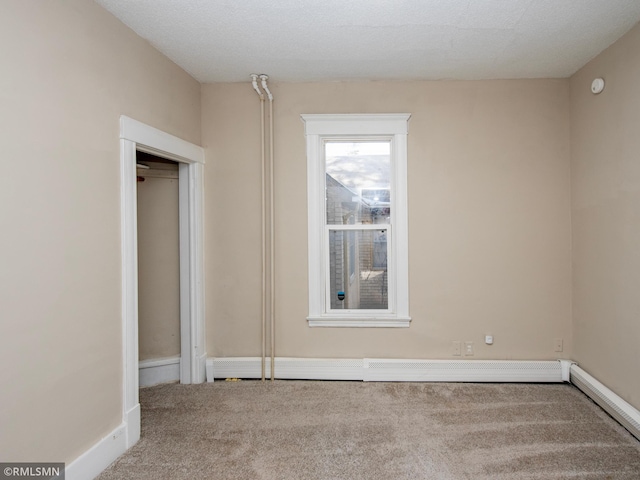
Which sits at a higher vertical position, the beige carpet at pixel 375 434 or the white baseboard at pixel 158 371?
the white baseboard at pixel 158 371

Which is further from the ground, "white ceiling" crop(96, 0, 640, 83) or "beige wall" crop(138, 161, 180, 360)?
"white ceiling" crop(96, 0, 640, 83)

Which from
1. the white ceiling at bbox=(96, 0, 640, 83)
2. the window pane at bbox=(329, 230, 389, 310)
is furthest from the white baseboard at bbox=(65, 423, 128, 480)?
the white ceiling at bbox=(96, 0, 640, 83)

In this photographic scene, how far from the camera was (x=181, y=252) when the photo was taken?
3.27 meters

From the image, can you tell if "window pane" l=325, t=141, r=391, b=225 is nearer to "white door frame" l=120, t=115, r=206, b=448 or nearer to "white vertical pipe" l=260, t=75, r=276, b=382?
"white vertical pipe" l=260, t=75, r=276, b=382

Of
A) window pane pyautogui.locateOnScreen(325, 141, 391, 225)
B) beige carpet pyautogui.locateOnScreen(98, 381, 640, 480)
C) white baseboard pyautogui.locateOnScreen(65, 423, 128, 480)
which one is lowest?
beige carpet pyautogui.locateOnScreen(98, 381, 640, 480)

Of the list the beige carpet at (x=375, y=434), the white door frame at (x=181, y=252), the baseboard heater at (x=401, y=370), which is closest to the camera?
the beige carpet at (x=375, y=434)

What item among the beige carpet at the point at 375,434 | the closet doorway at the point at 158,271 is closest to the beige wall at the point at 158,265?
the closet doorway at the point at 158,271

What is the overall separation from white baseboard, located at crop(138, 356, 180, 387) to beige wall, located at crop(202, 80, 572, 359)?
0.34 metres

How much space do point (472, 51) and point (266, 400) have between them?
313 cm

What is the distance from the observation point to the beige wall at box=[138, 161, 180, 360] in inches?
128

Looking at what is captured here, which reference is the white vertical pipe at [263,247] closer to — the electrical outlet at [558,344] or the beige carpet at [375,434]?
the beige carpet at [375,434]

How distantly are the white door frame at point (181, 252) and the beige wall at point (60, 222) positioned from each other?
6cm

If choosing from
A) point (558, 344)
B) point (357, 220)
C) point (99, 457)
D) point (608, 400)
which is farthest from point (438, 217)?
point (99, 457)

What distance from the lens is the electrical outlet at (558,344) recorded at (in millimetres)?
3240
